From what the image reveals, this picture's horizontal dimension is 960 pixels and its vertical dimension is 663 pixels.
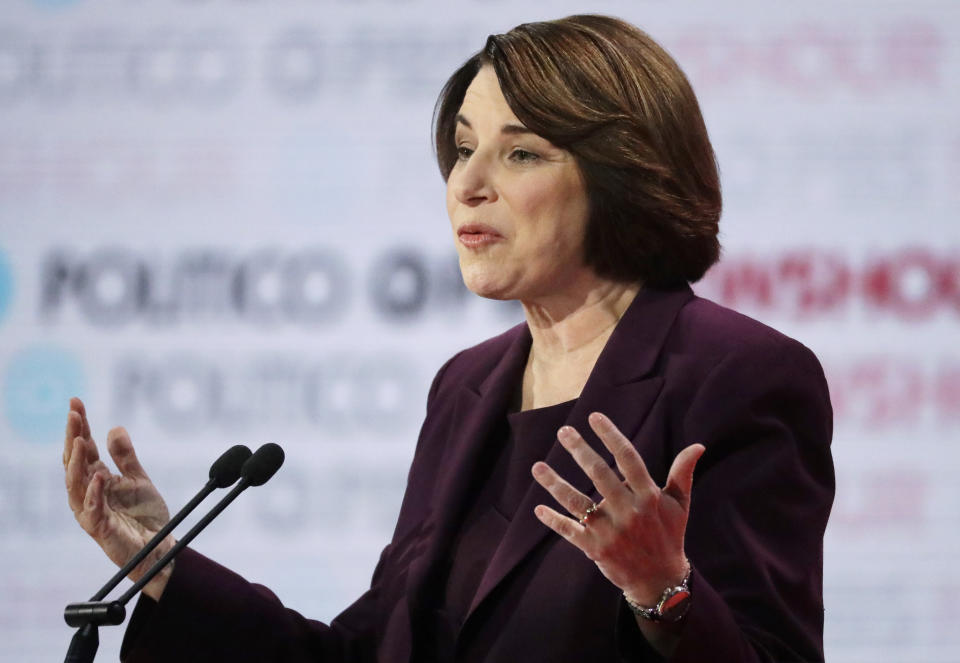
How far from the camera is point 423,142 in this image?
3.14 metres

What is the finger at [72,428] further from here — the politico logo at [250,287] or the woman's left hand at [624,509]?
the politico logo at [250,287]

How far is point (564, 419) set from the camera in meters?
1.91

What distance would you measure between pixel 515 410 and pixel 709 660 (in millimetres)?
738

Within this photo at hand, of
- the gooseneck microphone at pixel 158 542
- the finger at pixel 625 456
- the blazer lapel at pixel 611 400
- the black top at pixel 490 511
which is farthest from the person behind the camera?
the black top at pixel 490 511

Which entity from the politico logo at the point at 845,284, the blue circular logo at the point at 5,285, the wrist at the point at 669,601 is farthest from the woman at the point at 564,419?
the blue circular logo at the point at 5,285

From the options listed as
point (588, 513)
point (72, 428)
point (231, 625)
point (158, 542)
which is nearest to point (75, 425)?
point (72, 428)

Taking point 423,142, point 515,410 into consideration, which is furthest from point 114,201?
point 515,410

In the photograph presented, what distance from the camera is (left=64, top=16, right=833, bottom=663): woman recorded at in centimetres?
162

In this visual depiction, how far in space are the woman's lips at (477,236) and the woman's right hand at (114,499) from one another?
0.61 metres

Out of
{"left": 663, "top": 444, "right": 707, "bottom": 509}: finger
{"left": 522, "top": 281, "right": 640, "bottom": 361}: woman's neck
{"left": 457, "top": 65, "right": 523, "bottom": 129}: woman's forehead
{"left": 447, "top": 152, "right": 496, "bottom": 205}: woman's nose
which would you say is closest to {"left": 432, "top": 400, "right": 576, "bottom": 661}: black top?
{"left": 522, "top": 281, "right": 640, "bottom": 361}: woman's neck

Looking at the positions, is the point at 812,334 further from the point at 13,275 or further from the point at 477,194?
the point at 13,275

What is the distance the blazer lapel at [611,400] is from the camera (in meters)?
1.73

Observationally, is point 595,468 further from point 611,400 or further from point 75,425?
point 75,425

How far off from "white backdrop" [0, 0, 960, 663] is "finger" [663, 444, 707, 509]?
5.73ft
